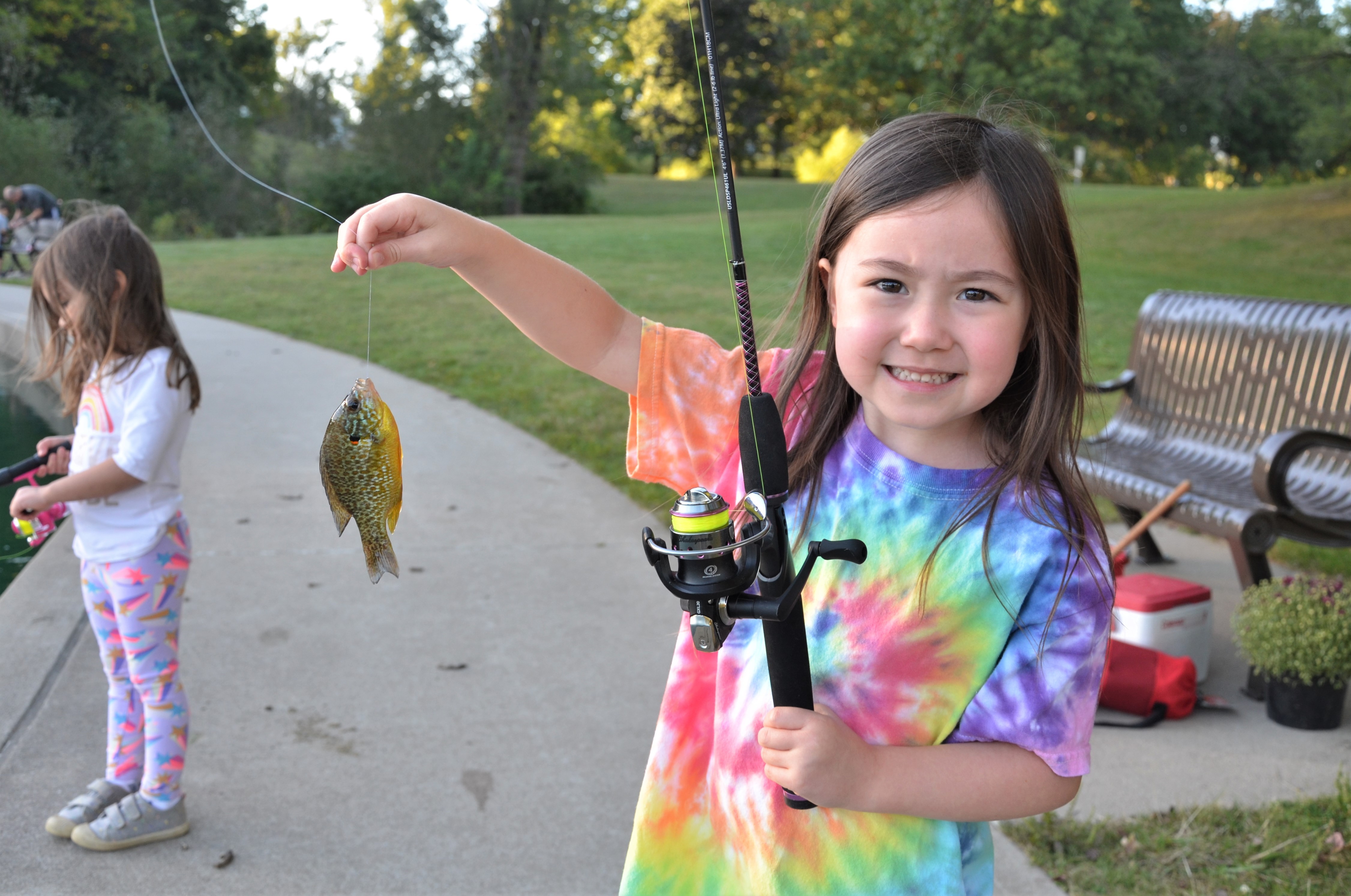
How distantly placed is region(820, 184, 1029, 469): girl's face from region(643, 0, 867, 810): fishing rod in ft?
0.48

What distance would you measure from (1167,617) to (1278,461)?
0.77m

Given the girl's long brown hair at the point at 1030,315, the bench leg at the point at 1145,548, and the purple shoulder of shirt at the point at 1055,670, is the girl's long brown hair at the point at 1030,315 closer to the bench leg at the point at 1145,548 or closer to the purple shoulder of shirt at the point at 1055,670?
the purple shoulder of shirt at the point at 1055,670

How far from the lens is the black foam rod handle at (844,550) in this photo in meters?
1.27

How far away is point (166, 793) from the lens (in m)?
3.00

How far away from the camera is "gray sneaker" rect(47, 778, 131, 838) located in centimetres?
297

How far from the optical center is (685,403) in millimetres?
1708

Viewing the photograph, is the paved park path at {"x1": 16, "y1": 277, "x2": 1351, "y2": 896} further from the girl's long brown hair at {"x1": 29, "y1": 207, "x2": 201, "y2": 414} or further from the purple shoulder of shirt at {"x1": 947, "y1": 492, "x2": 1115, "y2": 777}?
the purple shoulder of shirt at {"x1": 947, "y1": 492, "x2": 1115, "y2": 777}

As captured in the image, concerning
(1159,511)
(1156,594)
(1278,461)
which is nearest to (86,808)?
(1156,594)

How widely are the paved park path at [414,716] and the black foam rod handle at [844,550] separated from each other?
78.5 inches

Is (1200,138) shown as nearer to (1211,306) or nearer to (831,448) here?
(1211,306)

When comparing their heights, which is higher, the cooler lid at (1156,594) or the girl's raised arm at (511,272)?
the girl's raised arm at (511,272)

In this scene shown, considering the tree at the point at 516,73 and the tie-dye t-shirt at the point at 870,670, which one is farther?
the tree at the point at 516,73

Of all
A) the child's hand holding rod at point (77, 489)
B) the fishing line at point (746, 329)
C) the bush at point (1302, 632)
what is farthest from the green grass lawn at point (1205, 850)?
the child's hand holding rod at point (77, 489)

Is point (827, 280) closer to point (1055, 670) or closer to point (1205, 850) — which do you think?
point (1055, 670)
